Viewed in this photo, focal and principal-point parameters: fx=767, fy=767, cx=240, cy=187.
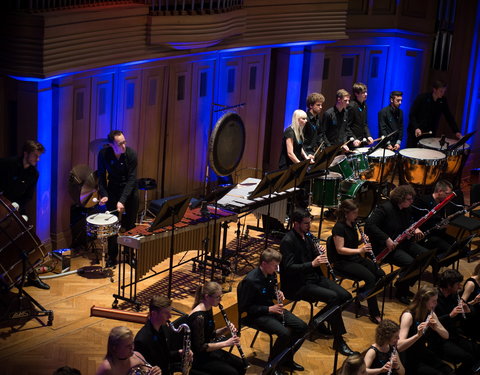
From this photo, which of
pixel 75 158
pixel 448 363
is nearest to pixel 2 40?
pixel 75 158

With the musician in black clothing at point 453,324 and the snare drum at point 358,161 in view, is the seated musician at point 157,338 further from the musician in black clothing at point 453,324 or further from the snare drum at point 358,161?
the snare drum at point 358,161

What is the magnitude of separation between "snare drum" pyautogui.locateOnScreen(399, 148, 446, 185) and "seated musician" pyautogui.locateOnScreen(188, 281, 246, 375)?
16.4ft

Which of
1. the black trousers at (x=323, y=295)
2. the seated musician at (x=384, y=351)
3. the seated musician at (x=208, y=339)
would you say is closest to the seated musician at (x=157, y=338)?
the seated musician at (x=208, y=339)

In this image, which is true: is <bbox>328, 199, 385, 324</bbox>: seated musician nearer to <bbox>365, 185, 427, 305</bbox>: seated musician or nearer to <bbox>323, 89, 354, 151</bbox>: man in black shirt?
<bbox>365, 185, 427, 305</bbox>: seated musician

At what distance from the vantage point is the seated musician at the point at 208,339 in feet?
19.0

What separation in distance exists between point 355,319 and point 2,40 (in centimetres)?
439

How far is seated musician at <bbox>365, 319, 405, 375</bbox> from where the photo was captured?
5.78 m

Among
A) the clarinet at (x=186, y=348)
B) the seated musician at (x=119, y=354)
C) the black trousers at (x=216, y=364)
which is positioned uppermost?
the seated musician at (x=119, y=354)

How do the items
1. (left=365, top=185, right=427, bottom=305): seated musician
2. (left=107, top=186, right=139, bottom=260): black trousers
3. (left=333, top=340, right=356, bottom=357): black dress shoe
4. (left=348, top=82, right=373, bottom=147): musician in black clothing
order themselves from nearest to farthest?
(left=333, top=340, right=356, bottom=357): black dress shoe, (left=365, top=185, right=427, bottom=305): seated musician, (left=107, top=186, right=139, bottom=260): black trousers, (left=348, top=82, right=373, bottom=147): musician in black clothing

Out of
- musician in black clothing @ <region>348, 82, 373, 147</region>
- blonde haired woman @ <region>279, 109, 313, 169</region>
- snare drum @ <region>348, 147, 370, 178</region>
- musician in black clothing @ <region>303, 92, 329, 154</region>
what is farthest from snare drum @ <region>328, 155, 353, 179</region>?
musician in black clothing @ <region>348, 82, 373, 147</region>

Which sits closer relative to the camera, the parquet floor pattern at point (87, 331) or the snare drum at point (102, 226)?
the parquet floor pattern at point (87, 331)

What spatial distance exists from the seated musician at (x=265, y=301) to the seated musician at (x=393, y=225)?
1737mm

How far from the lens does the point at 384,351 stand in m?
5.91

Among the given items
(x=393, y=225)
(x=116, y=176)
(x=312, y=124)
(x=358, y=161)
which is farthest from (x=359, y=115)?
(x=116, y=176)
